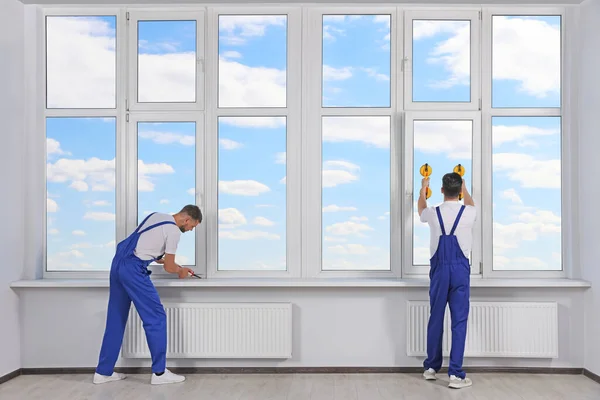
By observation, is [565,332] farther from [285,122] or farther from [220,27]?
[220,27]

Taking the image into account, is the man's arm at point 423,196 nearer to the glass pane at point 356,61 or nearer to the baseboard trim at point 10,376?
the glass pane at point 356,61

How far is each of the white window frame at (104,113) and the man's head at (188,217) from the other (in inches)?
25.9

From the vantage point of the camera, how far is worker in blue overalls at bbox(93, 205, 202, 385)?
4.15 metres

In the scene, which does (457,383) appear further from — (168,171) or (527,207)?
(168,171)

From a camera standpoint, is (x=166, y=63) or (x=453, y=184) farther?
(x=166, y=63)

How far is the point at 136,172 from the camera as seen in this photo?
15.5ft

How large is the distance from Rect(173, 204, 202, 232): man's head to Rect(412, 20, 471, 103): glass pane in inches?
72.7

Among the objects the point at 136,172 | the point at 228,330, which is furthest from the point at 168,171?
the point at 228,330

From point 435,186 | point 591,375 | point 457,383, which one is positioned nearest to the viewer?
point 457,383

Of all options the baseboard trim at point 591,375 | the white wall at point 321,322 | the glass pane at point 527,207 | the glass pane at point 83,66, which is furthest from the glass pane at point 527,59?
the glass pane at point 83,66

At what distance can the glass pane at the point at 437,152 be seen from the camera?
466cm

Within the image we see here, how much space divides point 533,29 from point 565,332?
229cm

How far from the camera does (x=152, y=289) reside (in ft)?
13.8

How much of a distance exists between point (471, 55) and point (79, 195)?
3183mm
